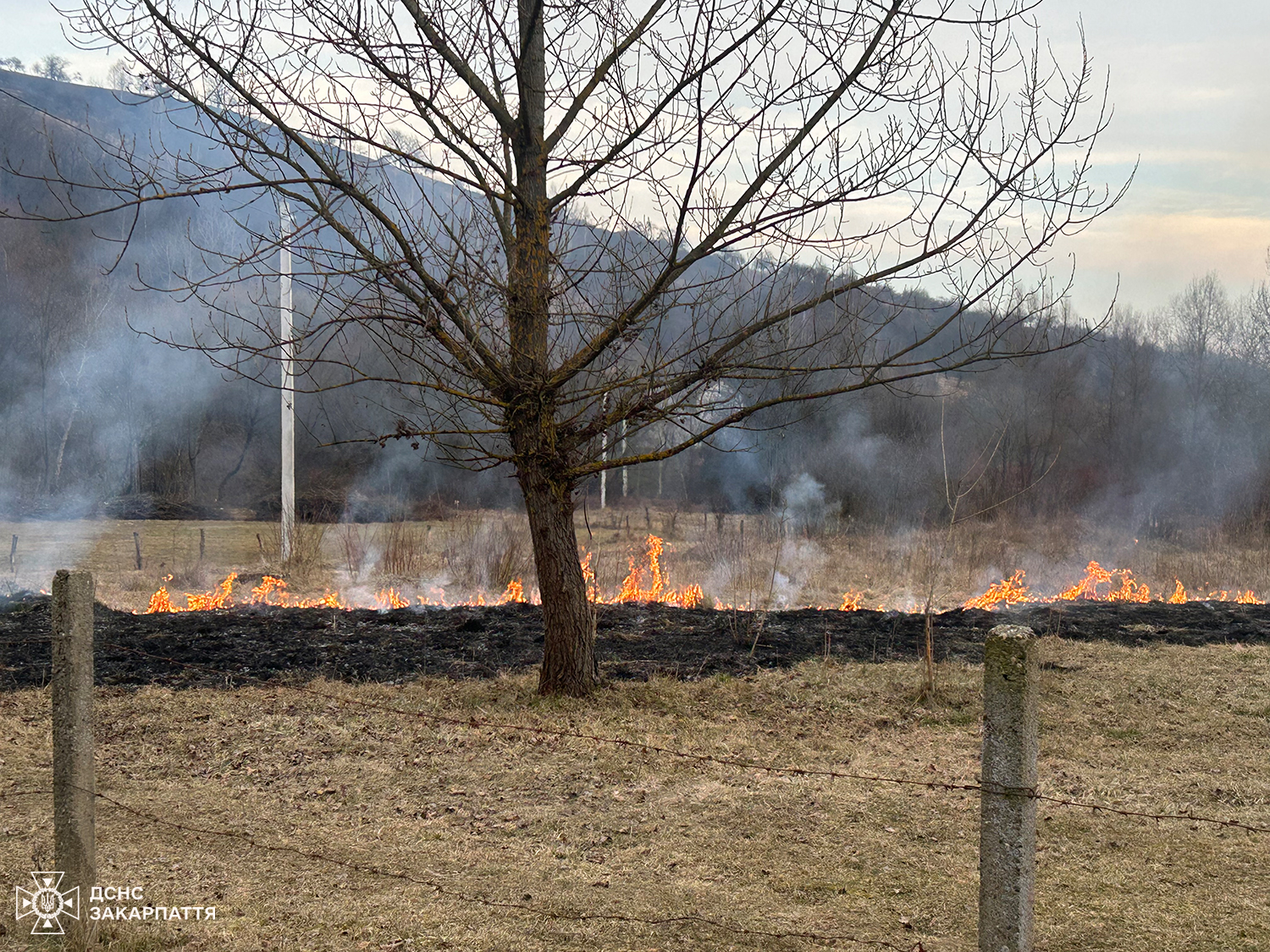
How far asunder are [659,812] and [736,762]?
668 millimetres

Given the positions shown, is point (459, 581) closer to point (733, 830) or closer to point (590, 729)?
point (590, 729)

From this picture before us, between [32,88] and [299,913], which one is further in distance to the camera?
[32,88]

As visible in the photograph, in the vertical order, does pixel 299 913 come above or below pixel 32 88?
below

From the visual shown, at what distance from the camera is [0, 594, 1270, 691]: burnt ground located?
860 cm

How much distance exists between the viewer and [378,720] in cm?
717

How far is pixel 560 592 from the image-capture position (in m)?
7.61

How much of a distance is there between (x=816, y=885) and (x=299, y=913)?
2.22 metres

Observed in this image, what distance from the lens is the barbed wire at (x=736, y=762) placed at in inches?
181

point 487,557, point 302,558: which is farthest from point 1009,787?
point 302,558

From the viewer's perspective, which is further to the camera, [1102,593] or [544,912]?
[1102,593]

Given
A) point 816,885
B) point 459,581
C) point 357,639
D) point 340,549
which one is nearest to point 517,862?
point 816,885

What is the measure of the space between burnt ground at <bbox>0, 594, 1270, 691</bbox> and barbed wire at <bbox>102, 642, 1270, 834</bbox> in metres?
0.44

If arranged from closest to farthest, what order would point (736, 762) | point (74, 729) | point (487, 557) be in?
point (74, 729) < point (736, 762) < point (487, 557)

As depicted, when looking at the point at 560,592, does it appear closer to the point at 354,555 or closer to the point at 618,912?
the point at 618,912
